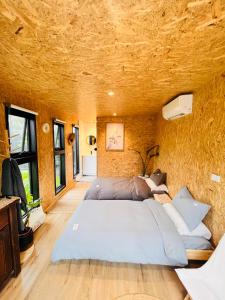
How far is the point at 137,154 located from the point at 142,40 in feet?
13.5

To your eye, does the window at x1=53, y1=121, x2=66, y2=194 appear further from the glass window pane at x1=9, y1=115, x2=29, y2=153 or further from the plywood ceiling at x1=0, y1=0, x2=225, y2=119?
the plywood ceiling at x1=0, y1=0, x2=225, y2=119

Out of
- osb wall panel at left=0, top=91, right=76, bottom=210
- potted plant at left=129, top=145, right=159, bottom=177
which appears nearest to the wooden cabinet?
osb wall panel at left=0, top=91, right=76, bottom=210

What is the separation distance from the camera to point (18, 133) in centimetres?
272

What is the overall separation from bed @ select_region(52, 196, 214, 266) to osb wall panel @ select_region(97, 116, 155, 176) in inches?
121

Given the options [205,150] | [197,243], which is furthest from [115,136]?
[197,243]

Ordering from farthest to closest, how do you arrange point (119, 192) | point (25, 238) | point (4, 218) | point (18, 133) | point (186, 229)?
1. point (119, 192)
2. point (18, 133)
3. point (25, 238)
4. point (186, 229)
5. point (4, 218)

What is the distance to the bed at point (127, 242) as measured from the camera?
5.64 ft

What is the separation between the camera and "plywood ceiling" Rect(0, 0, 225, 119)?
849 mm

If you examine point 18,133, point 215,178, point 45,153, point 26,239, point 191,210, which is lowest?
point 26,239

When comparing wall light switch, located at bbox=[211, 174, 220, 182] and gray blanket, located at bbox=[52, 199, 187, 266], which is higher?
wall light switch, located at bbox=[211, 174, 220, 182]

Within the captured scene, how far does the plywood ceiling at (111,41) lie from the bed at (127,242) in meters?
1.88

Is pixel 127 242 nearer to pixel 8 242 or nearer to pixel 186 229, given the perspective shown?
pixel 186 229

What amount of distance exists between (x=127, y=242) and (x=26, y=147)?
2.49 metres

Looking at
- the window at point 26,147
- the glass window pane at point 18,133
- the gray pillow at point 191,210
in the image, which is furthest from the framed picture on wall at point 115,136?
the gray pillow at point 191,210
